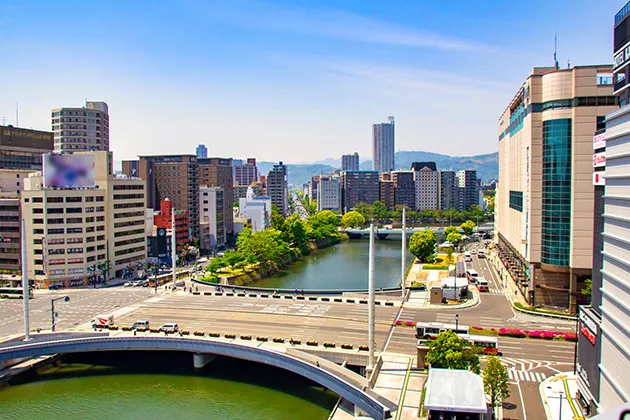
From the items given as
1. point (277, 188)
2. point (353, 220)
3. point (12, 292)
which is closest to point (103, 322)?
point (12, 292)

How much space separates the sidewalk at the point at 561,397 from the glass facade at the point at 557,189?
19.5 meters

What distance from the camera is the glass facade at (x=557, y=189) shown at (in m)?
49.5

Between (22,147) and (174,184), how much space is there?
27.6 metres

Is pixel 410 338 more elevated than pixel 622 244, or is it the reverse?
pixel 622 244

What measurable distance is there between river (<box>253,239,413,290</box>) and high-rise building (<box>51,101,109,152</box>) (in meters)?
51.6

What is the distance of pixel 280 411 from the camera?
107 ft

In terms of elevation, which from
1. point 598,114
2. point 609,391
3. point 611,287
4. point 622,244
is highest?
point 598,114

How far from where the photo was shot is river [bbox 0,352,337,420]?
3234cm

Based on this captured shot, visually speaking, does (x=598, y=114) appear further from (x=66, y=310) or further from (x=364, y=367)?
(x=66, y=310)

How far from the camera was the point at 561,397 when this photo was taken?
2527cm

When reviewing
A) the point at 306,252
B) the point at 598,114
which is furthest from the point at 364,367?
the point at 306,252

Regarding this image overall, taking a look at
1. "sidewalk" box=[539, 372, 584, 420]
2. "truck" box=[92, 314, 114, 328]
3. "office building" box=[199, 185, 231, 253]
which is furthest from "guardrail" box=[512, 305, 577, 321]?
"office building" box=[199, 185, 231, 253]

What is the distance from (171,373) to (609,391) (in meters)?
28.6

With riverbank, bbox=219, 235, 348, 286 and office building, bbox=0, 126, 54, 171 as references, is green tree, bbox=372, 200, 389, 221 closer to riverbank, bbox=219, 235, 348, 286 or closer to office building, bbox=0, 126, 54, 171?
riverbank, bbox=219, 235, 348, 286
